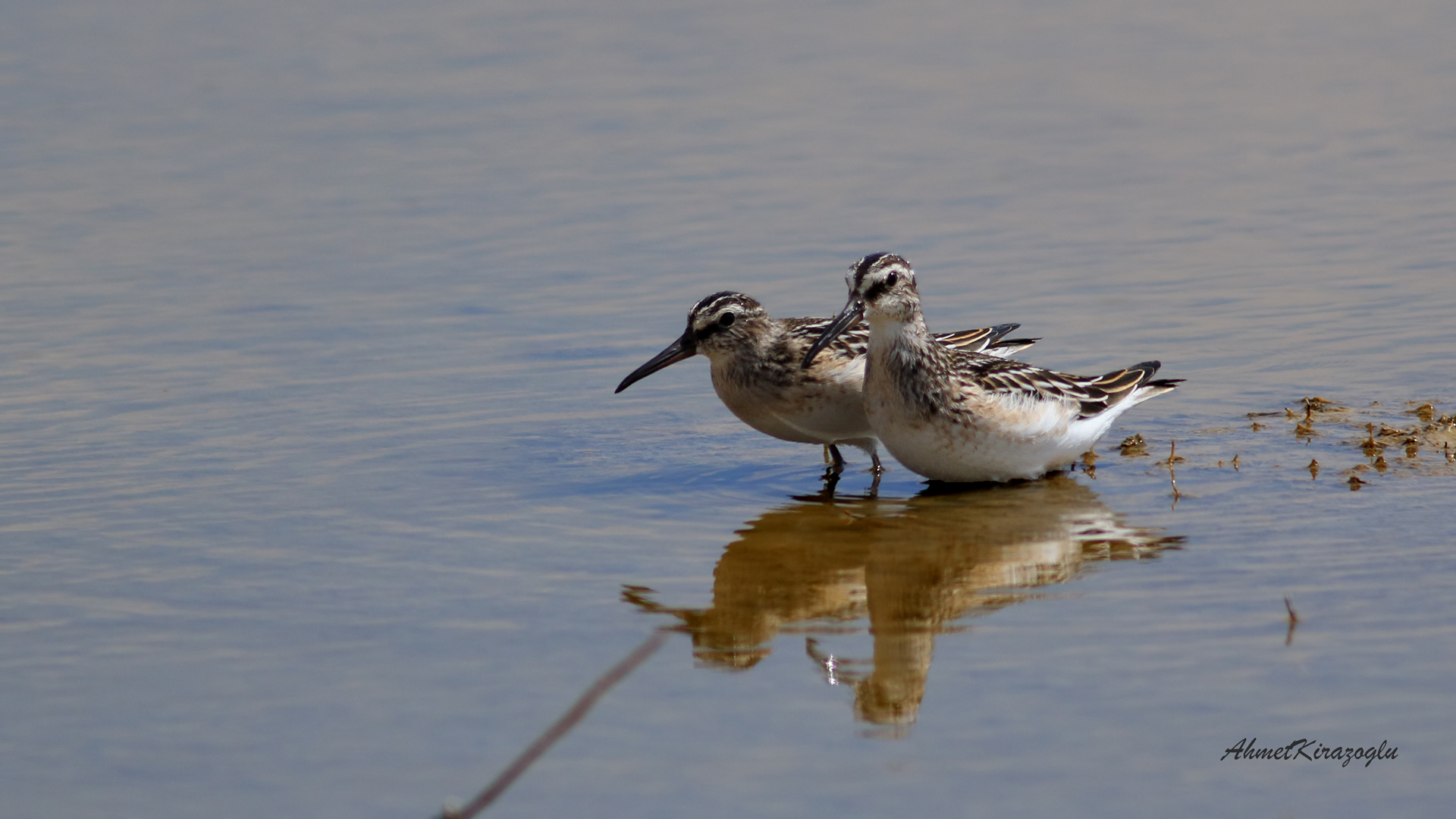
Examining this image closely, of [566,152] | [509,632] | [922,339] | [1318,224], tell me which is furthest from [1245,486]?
[566,152]

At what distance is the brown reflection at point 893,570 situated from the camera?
311 inches

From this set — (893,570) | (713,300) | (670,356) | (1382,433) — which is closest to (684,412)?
(670,356)

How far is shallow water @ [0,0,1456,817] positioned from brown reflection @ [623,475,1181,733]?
0.13 feet

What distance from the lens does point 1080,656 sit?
299 inches

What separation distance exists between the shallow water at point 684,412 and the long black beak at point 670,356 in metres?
0.52

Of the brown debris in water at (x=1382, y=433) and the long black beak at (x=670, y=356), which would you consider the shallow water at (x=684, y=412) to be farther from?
the long black beak at (x=670, y=356)

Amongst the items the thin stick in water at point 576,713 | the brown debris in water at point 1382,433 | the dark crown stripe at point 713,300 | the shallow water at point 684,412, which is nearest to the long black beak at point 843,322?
the dark crown stripe at point 713,300

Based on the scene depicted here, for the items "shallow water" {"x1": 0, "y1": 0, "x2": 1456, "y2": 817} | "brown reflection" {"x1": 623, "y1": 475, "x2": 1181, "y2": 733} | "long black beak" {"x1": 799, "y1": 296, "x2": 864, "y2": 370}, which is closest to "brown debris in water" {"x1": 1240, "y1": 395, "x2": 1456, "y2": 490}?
"shallow water" {"x1": 0, "y1": 0, "x2": 1456, "y2": 817}

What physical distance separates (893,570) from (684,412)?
3.94 meters

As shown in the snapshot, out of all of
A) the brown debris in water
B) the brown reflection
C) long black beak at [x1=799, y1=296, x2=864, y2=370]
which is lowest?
the brown reflection

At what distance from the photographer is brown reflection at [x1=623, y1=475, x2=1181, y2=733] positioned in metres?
7.90

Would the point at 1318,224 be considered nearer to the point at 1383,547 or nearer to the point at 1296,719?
the point at 1383,547

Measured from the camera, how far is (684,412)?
12852 millimetres

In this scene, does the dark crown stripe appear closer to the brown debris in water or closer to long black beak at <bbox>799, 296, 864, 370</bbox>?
long black beak at <bbox>799, 296, 864, 370</bbox>
